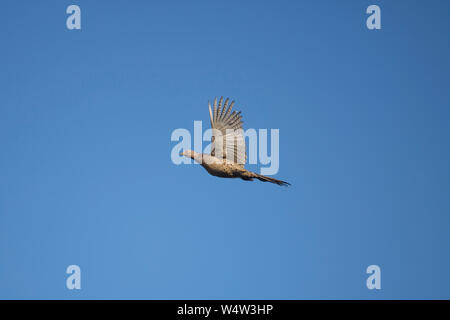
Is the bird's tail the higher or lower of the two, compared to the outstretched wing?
lower

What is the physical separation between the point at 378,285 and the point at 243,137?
21.5ft

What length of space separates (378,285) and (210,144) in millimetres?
7140

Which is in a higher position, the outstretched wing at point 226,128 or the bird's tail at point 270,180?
the outstretched wing at point 226,128

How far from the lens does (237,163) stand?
2217 cm

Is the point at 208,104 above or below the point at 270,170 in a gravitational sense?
above
